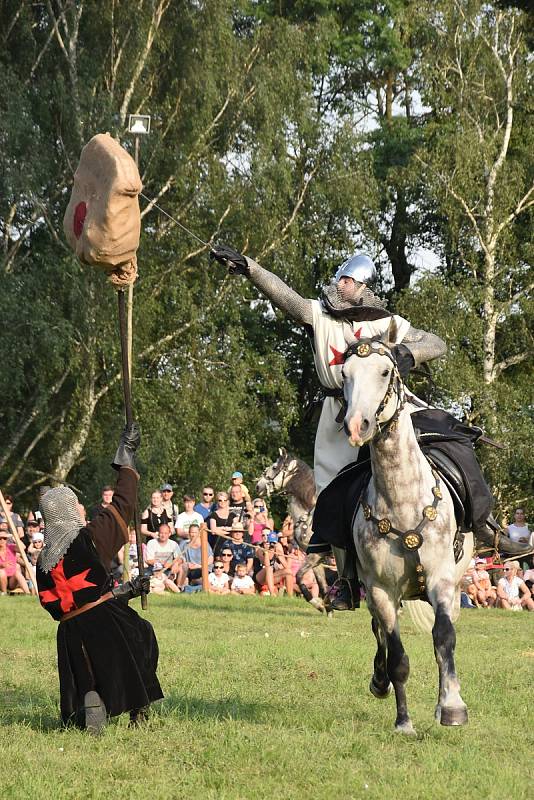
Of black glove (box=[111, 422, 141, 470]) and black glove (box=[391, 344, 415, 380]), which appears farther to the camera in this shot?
black glove (box=[111, 422, 141, 470])

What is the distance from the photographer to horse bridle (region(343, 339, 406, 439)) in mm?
6691

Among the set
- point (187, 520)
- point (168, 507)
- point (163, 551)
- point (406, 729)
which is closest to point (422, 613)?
point (406, 729)

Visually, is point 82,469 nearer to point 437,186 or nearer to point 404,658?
point 437,186

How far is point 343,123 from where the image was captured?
33.2 metres

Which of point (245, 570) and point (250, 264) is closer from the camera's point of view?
point (250, 264)

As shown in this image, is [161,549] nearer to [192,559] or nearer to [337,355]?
[192,559]

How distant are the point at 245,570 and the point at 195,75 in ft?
46.8

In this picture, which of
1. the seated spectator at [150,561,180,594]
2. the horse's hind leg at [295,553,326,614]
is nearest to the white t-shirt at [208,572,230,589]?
the seated spectator at [150,561,180,594]

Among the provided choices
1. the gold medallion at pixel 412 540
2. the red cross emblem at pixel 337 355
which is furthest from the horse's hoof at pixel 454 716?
the red cross emblem at pixel 337 355

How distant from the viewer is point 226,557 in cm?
1964

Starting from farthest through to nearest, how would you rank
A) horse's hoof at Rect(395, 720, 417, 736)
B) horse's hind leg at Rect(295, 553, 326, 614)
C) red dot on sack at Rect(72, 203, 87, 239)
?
horse's hind leg at Rect(295, 553, 326, 614)
red dot on sack at Rect(72, 203, 87, 239)
horse's hoof at Rect(395, 720, 417, 736)

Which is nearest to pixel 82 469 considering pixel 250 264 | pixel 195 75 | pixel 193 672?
pixel 195 75

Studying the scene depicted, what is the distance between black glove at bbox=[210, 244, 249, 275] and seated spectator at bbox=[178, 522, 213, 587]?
1162cm

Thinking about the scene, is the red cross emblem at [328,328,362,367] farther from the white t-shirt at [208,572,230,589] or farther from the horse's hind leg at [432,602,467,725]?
→ the white t-shirt at [208,572,230,589]
